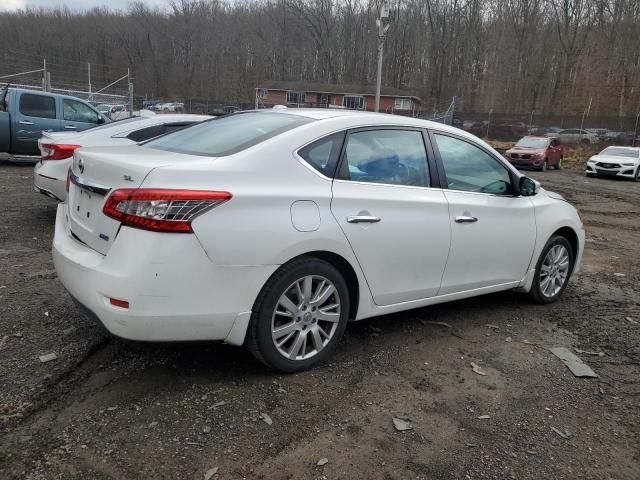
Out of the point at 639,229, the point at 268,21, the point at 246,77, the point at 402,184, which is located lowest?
the point at 639,229

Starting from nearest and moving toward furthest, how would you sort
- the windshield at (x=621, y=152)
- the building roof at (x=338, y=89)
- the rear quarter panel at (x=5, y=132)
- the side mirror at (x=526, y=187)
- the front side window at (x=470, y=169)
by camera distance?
the front side window at (x=470, y=169) < the side mirror at (x=526, y=187) < the rear quarter panel at (x=5, y=132) < the windshield at (x=621, y=152) < the building roof at (x=338, y=89)

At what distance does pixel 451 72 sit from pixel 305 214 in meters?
71.4

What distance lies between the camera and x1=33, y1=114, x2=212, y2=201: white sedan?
638cm

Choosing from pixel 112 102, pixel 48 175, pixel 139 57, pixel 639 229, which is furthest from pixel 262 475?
pixel 139 57

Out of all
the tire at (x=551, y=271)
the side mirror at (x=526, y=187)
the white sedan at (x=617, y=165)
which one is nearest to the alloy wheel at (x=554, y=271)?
the tire at (x=551, y=271)

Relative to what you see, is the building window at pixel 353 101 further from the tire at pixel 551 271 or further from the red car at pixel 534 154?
the tire at pixel 551 271

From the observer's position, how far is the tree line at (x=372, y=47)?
5384 cm

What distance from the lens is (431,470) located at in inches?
100.0

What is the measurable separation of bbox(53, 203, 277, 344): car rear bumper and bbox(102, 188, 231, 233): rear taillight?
0.05 m

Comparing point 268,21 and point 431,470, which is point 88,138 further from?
point 268,21

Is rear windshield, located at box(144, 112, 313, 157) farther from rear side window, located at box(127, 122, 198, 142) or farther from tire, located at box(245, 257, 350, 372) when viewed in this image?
rear side window, located at box(127, 122, 198, 142)

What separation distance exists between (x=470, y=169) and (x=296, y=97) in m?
67.3

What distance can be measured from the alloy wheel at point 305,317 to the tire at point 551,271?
7.89 ft

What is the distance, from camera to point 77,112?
13.0m
